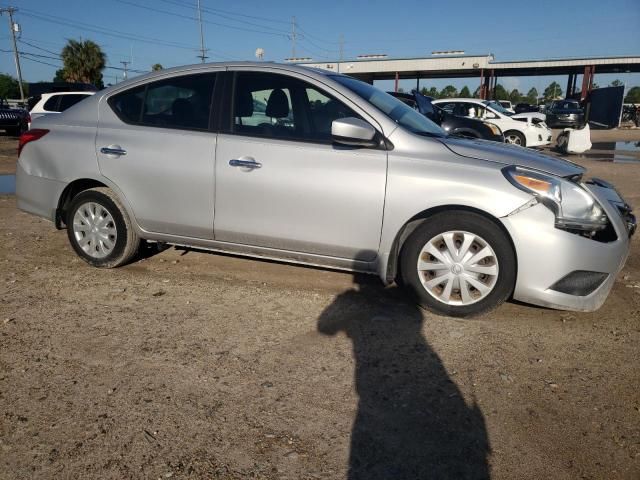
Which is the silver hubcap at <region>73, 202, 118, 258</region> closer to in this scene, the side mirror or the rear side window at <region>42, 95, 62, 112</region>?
the side mirror

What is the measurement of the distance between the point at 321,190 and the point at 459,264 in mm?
1098

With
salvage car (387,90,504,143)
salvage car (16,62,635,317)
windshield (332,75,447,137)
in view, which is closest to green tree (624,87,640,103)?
salvage car (387,90,504,143)

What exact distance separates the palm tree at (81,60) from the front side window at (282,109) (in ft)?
152

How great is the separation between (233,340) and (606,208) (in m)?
2.63

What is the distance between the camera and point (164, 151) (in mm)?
3971

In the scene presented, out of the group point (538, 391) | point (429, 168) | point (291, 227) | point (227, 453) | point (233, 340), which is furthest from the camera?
point (291, 227)

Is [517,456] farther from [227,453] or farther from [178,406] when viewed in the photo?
[178,406]

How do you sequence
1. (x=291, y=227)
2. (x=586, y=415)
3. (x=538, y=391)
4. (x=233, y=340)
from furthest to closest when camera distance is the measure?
(x=291, y=227) < (x=233, y=340) < (x=538, y=391) < (x=586, y=415)

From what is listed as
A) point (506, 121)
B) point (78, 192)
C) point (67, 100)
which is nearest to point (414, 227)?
point (78, 192)

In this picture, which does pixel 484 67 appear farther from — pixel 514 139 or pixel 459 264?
pixel 459 264

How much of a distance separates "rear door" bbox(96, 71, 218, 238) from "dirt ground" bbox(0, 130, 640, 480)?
62 centimetres

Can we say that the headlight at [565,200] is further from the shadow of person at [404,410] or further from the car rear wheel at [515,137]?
the car rear wheel at [515,137]

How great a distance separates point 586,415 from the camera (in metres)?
2.47

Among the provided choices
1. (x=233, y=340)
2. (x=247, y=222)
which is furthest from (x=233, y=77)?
(x=233, y=340)
